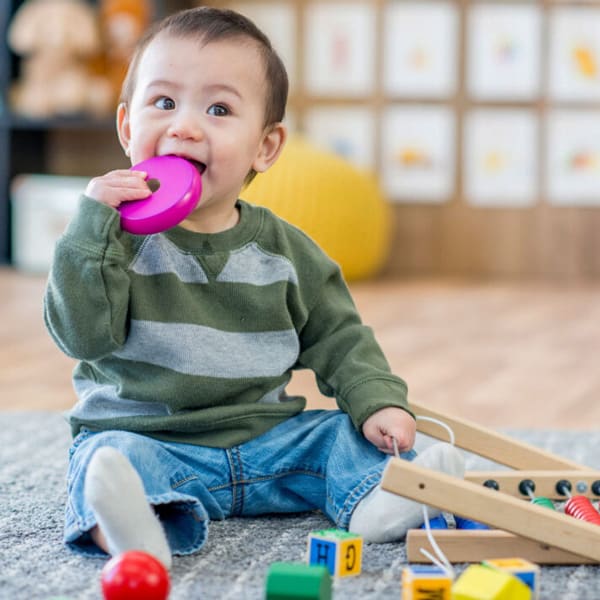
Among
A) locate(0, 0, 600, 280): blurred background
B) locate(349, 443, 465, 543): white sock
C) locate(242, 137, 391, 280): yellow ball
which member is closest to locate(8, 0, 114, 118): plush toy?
locate(0, 0, 600, 280): blurred background

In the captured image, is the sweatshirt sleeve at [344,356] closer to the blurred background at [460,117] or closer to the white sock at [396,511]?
the white sock at [396,511]

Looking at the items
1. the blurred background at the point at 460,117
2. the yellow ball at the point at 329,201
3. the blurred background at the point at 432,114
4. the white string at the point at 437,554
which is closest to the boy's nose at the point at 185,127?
the white string at the point at 437,554

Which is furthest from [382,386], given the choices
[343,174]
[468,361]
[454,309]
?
[343,174]

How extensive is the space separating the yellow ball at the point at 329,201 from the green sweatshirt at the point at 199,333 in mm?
1745

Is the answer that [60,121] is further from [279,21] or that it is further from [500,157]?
[500,157]

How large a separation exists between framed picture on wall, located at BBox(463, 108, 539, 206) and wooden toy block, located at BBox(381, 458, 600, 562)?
2.62m

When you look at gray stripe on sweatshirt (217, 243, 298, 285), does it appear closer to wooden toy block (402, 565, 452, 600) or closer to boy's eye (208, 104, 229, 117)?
boy's eye (208, 104, 229, 117)

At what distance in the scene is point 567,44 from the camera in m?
3.28

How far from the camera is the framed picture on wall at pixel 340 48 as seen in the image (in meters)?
3.30

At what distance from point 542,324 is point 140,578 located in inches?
68.3

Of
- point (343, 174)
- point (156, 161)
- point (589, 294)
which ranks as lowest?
point (589, 294)

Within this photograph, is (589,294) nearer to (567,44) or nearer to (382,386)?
(567,44)

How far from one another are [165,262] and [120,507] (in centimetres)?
23

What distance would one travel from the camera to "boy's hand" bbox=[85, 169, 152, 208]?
0.83 metres
